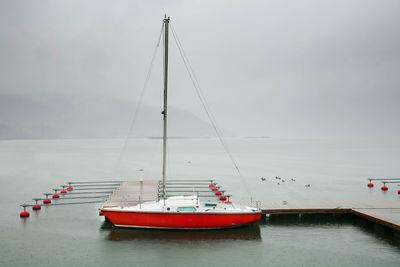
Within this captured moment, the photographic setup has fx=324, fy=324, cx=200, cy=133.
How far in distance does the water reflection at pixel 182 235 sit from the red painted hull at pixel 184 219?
1.07 feet

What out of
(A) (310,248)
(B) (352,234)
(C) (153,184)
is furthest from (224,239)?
(C) (153,184)

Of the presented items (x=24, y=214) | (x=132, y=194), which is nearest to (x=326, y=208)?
(x=132, y=194)

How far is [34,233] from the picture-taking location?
19.2 metres

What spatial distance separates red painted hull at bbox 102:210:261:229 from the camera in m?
17.8

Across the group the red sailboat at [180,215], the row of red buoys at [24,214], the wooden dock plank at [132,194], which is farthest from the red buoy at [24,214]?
the red sailboat at [180,215]

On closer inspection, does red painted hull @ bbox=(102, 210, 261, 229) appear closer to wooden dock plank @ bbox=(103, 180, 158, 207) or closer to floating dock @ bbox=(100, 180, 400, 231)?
floating dock @ bbox=(100, 180, 400, 231)

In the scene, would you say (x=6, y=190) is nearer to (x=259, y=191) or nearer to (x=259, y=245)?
(x=259, y=191)

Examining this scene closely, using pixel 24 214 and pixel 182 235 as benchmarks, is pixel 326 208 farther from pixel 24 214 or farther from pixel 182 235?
pixel 24 214

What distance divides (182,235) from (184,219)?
897mm

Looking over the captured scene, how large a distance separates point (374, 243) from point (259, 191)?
17149 millimetres

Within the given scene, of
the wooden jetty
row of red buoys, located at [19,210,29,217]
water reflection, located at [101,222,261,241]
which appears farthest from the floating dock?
row of red buoys, located at [19,210,29,217]

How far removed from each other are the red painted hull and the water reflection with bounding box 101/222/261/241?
1.07ft

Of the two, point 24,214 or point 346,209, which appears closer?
point 346,209

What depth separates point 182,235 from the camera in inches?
703
